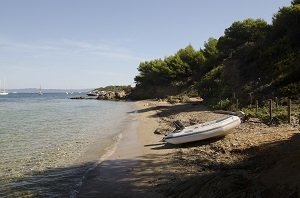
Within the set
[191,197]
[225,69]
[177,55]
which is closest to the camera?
[191,197]

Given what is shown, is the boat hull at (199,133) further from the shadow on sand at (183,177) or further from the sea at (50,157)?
the sea at (50,157)

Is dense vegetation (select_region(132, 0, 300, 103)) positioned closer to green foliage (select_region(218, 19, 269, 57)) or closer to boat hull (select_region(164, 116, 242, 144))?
green foliage (select_region(218, 19, 269, 57))

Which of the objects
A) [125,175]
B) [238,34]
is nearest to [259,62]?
[238,34]

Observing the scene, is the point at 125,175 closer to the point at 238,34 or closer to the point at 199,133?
the point at 199,133

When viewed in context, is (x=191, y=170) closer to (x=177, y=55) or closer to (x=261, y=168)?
(x=261, y=168)

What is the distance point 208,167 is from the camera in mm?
11359

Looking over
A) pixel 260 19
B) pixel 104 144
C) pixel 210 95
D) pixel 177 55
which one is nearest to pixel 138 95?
pixel 177 55

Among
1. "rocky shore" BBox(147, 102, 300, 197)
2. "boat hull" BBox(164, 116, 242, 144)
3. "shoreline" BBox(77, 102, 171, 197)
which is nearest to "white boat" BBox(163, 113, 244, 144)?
"boat hull" BBox(164, 116, 242, 144)

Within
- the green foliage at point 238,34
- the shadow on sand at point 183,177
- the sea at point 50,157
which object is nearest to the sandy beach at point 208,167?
the shadow on sand at point 183,177

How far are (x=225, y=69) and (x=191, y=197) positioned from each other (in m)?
28.8

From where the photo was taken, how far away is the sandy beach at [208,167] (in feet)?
24.0

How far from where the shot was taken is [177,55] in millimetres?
76875

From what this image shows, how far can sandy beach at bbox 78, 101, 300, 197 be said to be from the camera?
7312mm

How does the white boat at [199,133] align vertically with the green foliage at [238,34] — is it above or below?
below
